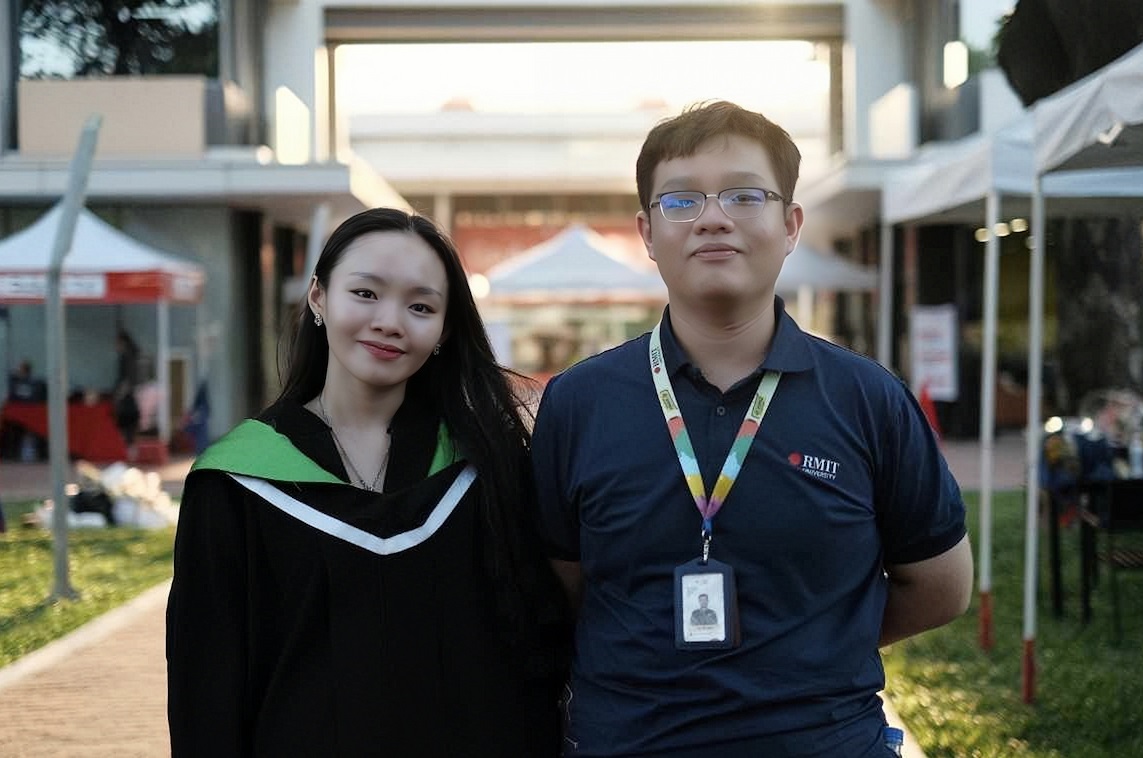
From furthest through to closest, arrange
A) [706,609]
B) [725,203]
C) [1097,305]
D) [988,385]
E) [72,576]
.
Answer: [1097,305], [72,576], [988,385], [725,203], [706,609]

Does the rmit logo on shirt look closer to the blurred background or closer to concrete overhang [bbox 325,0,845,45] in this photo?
the blurred background

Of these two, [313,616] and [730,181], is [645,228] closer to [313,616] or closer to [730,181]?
[730,181]

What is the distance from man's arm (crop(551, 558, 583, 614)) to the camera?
281cm

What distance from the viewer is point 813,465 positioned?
2496 millimetres

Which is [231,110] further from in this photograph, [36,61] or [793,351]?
[793,351]

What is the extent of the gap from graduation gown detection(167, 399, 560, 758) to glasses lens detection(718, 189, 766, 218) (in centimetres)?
76

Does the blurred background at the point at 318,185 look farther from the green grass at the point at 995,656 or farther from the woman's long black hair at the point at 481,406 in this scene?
the woman's long black hair at the point at 481,406

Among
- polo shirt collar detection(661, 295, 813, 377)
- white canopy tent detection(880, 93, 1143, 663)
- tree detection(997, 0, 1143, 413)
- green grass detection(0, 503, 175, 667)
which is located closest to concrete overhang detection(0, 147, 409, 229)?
green grass detection(0, 503, 175, 667)

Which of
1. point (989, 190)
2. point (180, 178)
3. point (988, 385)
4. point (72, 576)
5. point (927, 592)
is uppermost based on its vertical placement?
point (180, 178)

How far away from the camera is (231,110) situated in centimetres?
2352

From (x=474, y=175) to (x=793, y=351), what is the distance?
1528 inches

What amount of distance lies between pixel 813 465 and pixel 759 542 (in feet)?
0.53

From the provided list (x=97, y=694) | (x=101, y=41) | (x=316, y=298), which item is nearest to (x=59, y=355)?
(x=97, y=694)

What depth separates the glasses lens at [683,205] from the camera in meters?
2.54
